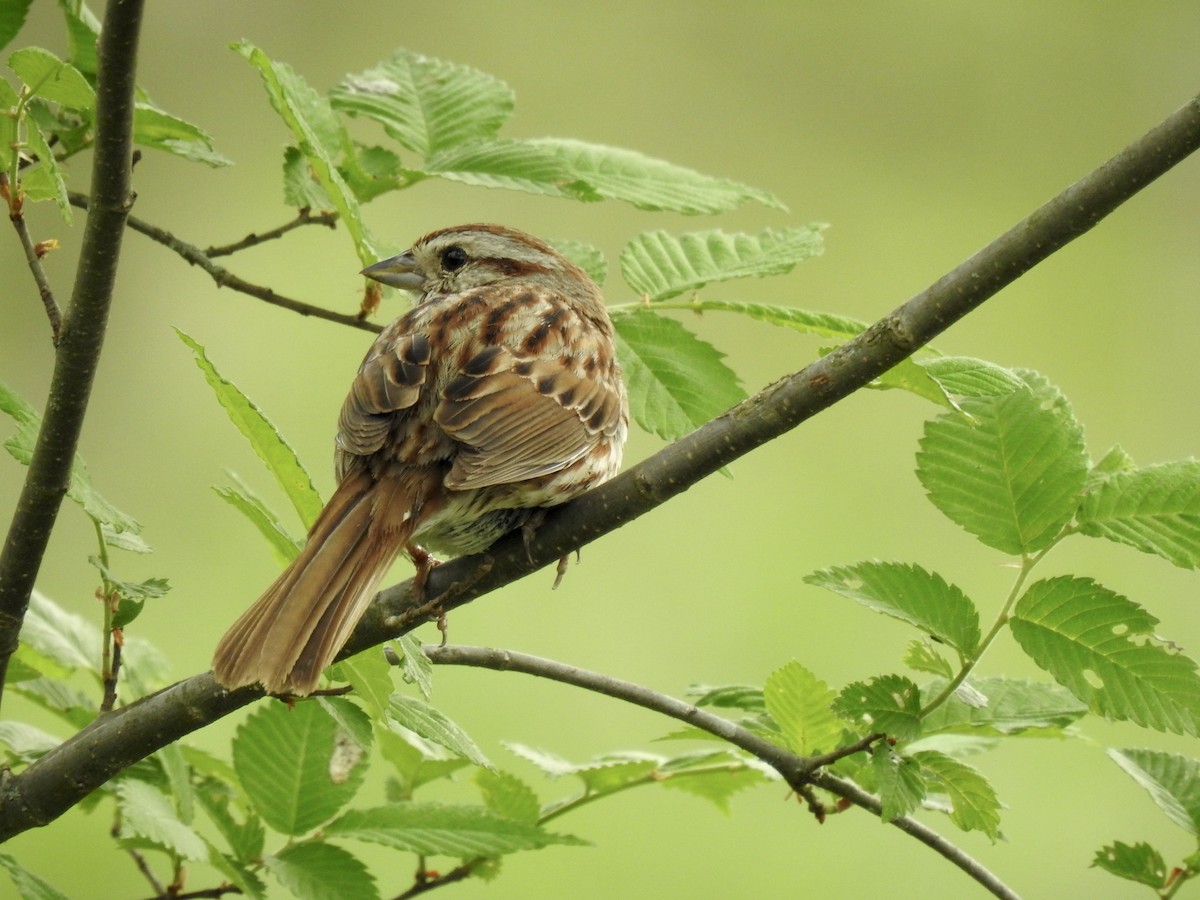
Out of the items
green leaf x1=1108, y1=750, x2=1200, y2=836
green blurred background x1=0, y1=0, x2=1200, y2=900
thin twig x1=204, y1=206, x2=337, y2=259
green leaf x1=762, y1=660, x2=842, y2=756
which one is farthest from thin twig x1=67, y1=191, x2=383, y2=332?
green blurred background x1=0, y1=0, x2=1200, y2=900

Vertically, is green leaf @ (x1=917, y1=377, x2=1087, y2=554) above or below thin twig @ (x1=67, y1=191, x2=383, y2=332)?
below

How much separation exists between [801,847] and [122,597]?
323cm

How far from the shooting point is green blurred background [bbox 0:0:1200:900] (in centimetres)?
429

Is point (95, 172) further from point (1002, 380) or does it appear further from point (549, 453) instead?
point (1002, 380)

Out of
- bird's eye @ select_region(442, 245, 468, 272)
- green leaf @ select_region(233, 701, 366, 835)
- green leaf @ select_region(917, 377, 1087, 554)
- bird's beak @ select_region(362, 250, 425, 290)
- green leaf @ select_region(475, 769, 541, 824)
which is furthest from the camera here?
bird's eye @ select_region(442, 245, 468, 272)

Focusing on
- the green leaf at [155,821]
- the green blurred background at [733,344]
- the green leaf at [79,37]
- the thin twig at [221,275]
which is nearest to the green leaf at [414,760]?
the green leaf at [155,821]

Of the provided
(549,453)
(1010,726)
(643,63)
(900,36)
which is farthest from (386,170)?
(900,36)

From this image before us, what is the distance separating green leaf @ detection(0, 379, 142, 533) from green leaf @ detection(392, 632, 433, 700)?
284mm

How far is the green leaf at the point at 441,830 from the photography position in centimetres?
147

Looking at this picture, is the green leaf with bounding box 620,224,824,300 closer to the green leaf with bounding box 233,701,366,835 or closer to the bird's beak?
the bird's beak

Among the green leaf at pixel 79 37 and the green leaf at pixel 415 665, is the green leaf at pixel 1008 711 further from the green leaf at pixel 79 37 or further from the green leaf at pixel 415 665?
the green leaf at pixel 79 37

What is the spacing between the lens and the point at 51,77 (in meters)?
1.27

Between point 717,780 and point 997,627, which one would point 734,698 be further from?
point 997,627

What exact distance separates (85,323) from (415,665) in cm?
40
